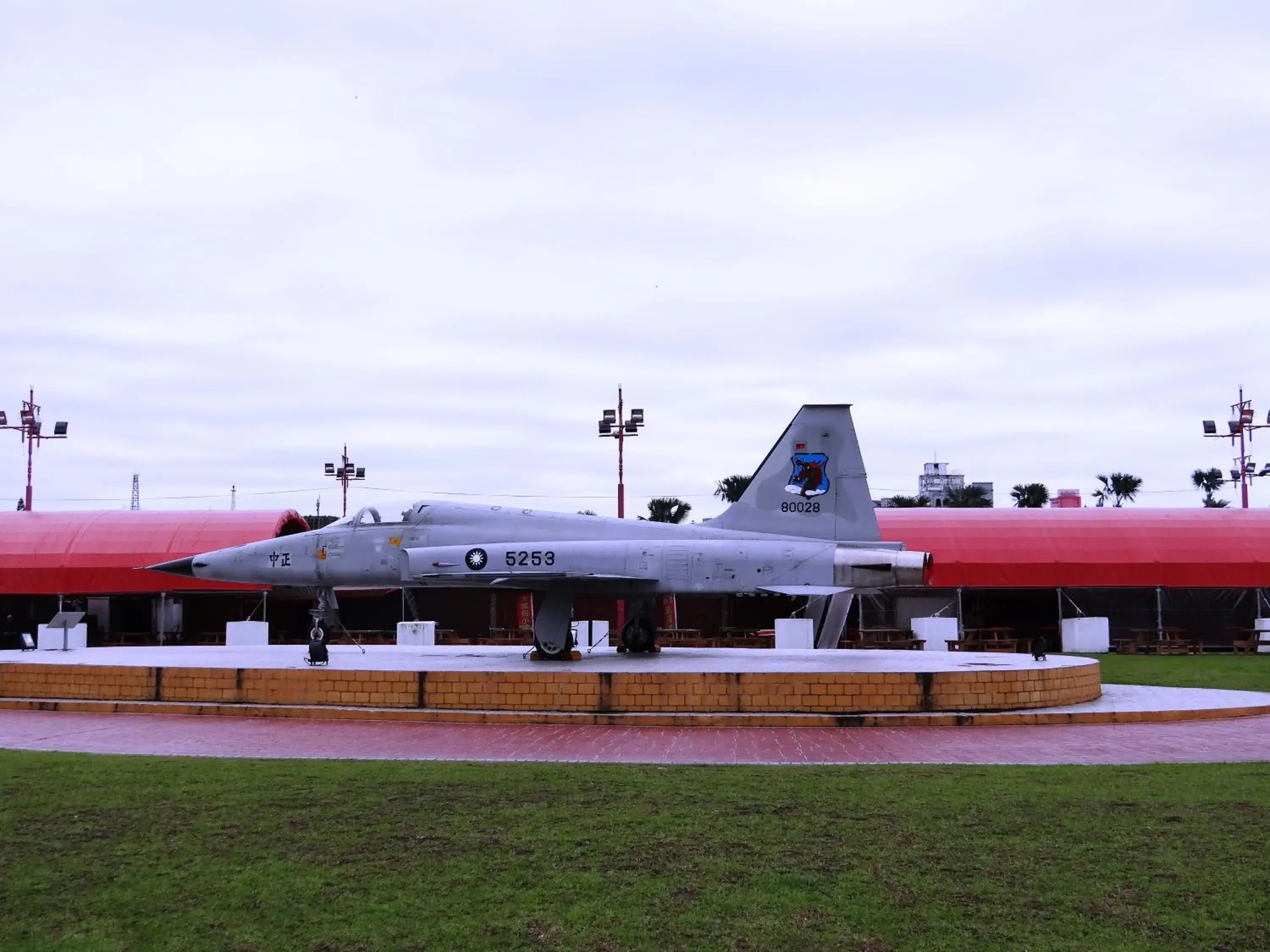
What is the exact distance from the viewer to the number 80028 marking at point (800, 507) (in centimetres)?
1953

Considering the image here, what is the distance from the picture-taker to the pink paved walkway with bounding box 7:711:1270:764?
1220cm

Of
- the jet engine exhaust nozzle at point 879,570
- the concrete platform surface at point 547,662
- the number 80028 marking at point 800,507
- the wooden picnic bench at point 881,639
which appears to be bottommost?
the wooden picnic bench at point 881,639

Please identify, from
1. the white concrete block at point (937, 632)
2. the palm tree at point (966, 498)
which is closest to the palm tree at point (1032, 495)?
the palm tree at point (966, 498)

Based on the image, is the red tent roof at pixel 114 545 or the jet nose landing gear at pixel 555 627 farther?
the red tent roof at pixel 114 545

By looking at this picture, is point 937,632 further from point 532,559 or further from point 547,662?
point 532,559

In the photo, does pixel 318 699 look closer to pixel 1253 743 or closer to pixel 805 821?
pixel 805 821

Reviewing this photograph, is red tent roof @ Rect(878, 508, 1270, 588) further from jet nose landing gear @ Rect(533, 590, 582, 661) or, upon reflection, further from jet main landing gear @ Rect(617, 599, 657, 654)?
jet nose landing gear @ Rect(533, 590, 582, 661)

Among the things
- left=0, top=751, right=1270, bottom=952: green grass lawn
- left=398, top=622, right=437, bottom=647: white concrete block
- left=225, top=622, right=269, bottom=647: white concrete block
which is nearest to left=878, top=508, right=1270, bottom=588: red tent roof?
left=398, top=622, right=437, bottom=647: white concrete block

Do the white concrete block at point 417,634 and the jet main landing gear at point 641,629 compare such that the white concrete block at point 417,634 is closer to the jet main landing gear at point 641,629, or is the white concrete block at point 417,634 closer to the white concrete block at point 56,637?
the white concrete block at point 56,637

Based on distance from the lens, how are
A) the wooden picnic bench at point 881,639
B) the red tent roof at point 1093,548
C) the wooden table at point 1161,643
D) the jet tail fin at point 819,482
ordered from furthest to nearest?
the red tent roof at point 1093,548, the wooden table at point 1161,643, the wooden picnic bench at point 881,639, the jet tail fin at point 819,482

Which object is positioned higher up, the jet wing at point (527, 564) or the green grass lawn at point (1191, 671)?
the jet wing at point (527, 564)

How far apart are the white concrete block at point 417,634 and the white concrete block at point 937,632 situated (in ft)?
44.4

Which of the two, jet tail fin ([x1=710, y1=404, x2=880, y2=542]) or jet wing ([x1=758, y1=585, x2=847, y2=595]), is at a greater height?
jet tail fin ([x1=710, y1=404, x2=880, y2=542])

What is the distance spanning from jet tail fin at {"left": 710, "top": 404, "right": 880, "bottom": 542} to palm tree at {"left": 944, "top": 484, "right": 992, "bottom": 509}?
178 feet
